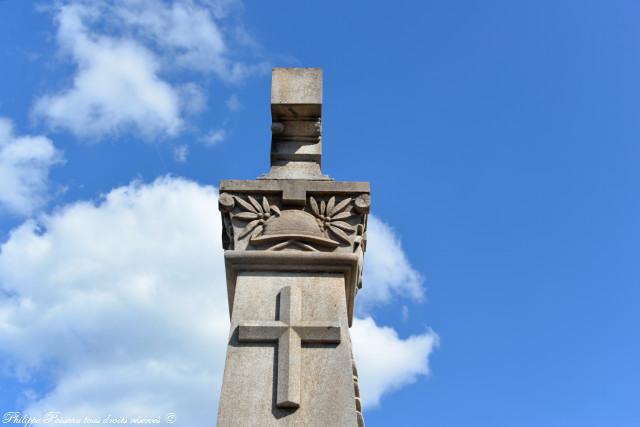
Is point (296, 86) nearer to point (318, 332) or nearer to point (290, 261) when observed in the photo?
point (290, 261)

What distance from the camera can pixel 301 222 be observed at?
6.33 meters

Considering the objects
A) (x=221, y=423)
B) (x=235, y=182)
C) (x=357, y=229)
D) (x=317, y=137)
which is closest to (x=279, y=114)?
(x=317, y=137)

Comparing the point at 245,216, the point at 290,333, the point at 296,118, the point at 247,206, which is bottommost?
the point at 290,333

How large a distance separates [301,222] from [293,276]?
0.52m

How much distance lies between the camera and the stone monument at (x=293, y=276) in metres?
5.24

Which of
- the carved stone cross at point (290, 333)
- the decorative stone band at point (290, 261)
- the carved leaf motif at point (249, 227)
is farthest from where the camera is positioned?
the carved leaf motif at point (249, 227)

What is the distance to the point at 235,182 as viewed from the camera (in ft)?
21.7

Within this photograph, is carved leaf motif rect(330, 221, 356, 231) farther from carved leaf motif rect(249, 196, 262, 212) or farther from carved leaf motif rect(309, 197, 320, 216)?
carved leaf motif rect(249, 196, 262, 212)

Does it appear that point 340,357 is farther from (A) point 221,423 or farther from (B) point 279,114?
(B) point 279,114

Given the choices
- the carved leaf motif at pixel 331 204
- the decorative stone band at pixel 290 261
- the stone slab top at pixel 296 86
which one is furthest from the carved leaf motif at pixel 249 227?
the stone slab top at pixel 296 86

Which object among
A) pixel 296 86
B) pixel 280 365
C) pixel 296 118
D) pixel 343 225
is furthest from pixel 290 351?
pixel 296 86

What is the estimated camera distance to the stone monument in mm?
5242

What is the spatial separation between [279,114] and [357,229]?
1.56 m

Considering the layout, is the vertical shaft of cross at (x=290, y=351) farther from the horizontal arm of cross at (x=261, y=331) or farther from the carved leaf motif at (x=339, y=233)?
the carved leaf motif at (x=339, y=233)
